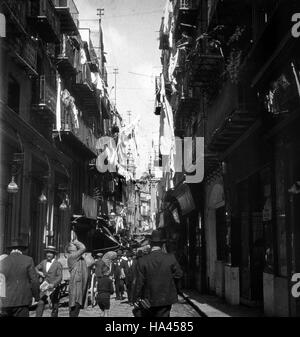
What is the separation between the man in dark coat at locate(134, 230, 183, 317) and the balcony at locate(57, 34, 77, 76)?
48.6 ft

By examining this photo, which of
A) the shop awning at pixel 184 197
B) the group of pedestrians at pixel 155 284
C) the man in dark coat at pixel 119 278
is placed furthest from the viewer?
the shop awning at pixel 184 197

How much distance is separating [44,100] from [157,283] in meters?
11.2

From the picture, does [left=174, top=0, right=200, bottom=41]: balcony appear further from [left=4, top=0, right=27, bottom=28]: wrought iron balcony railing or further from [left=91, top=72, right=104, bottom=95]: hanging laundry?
[left=91, top=72, right=104, bottom=95]: hanging laundry

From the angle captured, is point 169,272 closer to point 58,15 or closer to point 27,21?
point 27,21

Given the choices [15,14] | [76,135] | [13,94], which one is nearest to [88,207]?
[76,135]

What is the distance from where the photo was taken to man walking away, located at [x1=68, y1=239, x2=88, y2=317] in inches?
393

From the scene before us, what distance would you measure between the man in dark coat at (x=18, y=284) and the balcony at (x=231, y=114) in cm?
579

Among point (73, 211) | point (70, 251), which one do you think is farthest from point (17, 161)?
point (73, 211)

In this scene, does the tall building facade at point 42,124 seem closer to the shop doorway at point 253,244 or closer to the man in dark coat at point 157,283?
the man in dark coat at point 157,283

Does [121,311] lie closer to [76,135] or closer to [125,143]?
[76,135]

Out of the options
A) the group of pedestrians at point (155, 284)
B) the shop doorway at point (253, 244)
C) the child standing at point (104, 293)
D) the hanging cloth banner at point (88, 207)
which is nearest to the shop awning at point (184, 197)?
the hanging cloth banner at point (88, 207)

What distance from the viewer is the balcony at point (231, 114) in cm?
1166

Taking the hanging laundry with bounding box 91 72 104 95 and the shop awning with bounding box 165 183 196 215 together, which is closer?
the shop awning with bounding box 165 183 196 215

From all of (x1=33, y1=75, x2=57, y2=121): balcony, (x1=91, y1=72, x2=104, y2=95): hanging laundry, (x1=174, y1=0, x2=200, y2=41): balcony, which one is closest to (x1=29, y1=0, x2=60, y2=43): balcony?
(x1=33, y1=75, x2=57, y2=121): balcony
